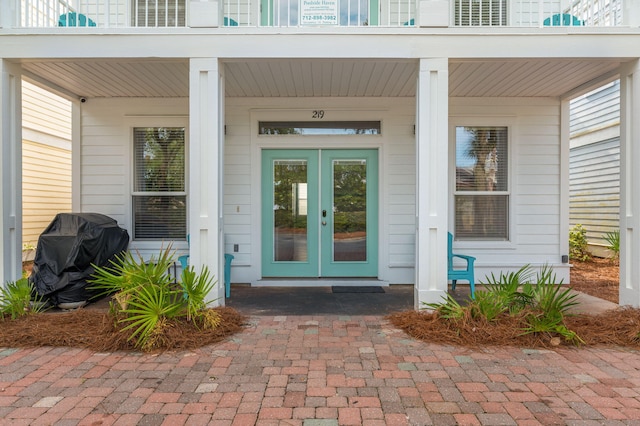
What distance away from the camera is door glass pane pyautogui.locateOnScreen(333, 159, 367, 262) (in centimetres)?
598

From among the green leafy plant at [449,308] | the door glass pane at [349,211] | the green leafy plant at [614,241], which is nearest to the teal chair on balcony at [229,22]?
the door glass pane at [349,211]

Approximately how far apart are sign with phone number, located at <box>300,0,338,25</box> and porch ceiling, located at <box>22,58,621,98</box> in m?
0.46

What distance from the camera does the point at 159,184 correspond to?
6000mm

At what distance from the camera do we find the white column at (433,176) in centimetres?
413

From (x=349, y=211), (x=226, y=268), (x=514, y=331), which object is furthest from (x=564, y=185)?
(x=226, y=268)

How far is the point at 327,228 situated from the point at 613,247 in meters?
5.74

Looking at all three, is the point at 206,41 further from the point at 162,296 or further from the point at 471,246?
the point at 471,246

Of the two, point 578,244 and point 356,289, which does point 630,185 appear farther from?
point 578,244

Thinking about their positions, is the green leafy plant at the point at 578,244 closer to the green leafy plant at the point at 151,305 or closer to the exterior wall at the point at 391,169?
the exterior wall at the point at 391,169

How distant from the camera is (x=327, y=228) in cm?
598

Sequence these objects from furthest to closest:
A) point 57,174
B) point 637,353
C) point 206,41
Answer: point 57,174 < point 206,41 < point 637,353

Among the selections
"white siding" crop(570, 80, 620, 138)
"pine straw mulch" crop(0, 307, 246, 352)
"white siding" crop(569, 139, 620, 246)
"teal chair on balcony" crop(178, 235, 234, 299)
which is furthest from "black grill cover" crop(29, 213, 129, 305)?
"white siding" crop(569, 139, 620, 246)

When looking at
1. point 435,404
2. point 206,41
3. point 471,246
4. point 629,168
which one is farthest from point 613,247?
point 206,41

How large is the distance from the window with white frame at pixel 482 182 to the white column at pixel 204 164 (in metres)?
3.65
